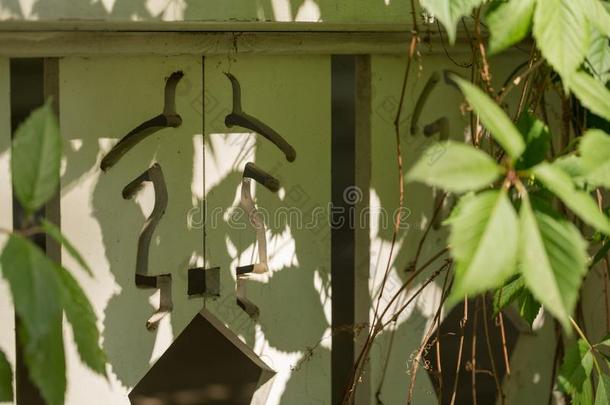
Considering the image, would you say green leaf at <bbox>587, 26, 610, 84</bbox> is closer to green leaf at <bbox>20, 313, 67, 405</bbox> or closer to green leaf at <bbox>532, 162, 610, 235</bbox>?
green leaf at <bbox>532, 162, 610, 235</bbox>

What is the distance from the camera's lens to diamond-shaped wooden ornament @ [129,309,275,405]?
1.70 m

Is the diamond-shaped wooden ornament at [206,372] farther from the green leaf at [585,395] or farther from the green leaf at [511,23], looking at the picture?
the green leaf at [511,23]

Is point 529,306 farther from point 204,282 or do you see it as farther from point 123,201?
point 123,201

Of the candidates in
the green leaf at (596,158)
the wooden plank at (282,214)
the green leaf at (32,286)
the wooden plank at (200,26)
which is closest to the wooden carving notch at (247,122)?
the wooden plank at (282,214)

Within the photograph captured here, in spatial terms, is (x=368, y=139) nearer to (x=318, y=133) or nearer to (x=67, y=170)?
(x=318, y=133)

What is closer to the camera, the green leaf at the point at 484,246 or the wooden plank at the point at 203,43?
the green leaf at the point at 484,246

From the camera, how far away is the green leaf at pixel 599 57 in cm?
141

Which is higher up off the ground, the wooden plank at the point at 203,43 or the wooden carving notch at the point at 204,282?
the wooden plank at the point at 203,43

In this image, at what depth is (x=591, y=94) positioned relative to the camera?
3.81 feet

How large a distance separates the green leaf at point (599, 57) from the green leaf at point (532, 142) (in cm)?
28

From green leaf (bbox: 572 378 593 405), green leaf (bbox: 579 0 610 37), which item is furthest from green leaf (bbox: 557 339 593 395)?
green leaf (bbox: 579 0 610 37)

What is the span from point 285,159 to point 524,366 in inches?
30.6

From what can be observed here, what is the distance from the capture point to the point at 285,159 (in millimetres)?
1771

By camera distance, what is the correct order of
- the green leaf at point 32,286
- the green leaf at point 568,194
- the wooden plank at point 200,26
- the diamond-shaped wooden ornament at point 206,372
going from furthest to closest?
the diamond-shaped wooden ornament at point 206,372
the wooden plank at point 200,26
the green leaf at point 568,194
the green leaf at point 32,286
